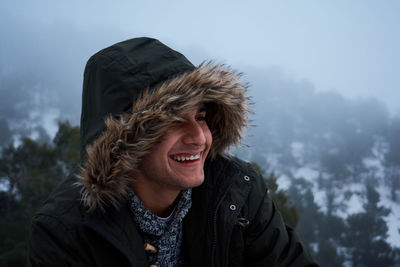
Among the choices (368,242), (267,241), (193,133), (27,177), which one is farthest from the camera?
(368,242)

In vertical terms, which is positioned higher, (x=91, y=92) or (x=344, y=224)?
(x=344, y=224)

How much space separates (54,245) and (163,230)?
497mm

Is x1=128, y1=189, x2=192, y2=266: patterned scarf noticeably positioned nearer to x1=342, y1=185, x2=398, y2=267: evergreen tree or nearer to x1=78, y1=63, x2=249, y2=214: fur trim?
x1=78, y1=63, x2=249, y2=214: fur trim

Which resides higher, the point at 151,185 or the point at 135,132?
the point at 135,132

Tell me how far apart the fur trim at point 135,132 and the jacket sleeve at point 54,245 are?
0.15 m

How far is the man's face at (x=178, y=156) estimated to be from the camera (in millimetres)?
1451

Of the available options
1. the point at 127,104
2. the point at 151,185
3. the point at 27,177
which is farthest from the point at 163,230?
the point at 27,177

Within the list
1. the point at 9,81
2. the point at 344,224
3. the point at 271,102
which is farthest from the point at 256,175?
the point at 271,102

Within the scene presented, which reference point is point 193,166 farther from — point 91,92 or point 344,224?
point 344,224

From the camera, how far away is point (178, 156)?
4.85ft

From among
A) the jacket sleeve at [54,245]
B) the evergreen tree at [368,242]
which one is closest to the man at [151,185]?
the jacket sleeve at [54,245]

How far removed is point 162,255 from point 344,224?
23.3 m

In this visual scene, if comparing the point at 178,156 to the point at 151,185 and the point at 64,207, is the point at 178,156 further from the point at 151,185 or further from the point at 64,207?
the point at 64,207

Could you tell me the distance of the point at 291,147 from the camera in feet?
182
